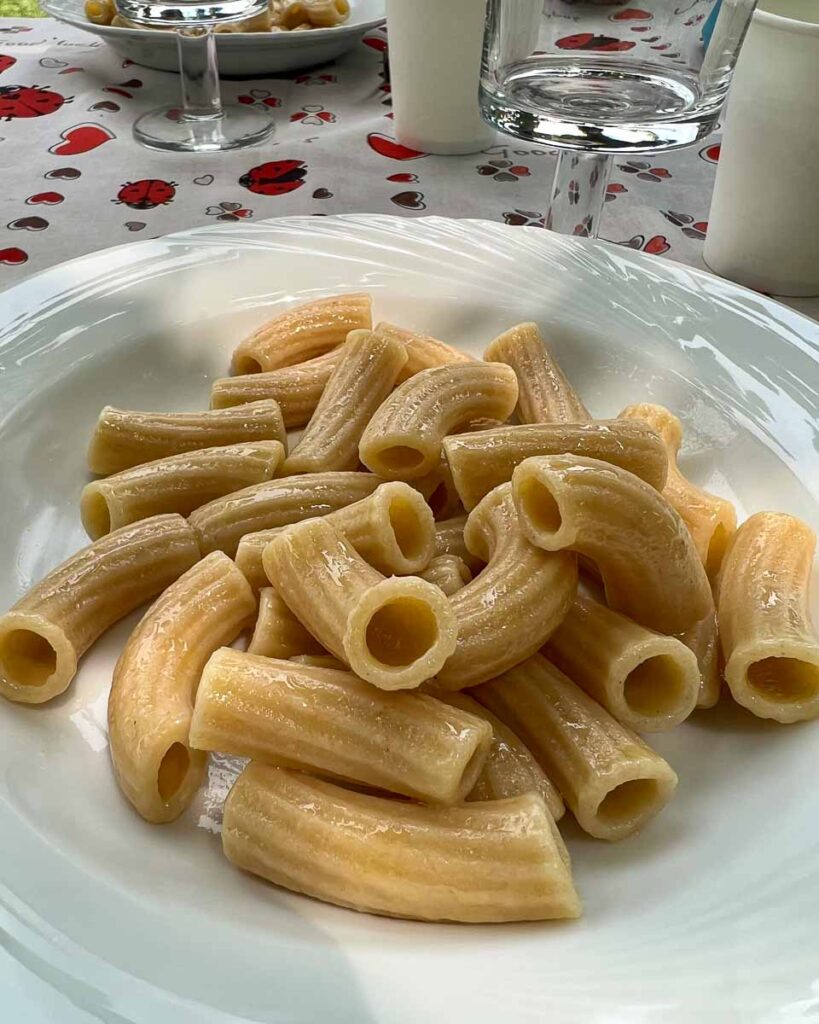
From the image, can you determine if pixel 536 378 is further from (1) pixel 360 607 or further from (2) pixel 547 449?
(1) pixel 360 607

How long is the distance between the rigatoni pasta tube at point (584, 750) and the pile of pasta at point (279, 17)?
1.75m

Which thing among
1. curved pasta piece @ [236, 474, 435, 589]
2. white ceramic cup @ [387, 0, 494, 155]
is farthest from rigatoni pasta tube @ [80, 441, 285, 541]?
white ceramic cup @ [387, 0, 494, 155]

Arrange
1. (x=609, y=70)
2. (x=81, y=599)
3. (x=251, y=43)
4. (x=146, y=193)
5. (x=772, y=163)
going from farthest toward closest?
(x=251, y=43), (x=146, y=193), (x=772, y=163), (x=609, y=70), (x=81, y=599)

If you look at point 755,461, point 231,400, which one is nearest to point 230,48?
point 231,400

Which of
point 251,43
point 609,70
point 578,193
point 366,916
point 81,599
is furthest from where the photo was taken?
point 251,43

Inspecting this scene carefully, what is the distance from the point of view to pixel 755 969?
67 cm

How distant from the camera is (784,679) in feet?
3.05

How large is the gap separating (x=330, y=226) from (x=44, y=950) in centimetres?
112

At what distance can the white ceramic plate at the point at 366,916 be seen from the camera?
65cm

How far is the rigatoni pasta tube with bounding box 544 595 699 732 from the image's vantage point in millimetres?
875

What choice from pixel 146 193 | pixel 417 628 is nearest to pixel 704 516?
pixel 417 628

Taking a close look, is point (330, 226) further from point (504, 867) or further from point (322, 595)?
point (504, 867)

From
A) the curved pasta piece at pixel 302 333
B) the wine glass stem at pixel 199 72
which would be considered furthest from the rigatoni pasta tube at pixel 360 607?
the wine glass stem at pixel 199 72

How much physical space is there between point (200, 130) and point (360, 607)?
1.57m
